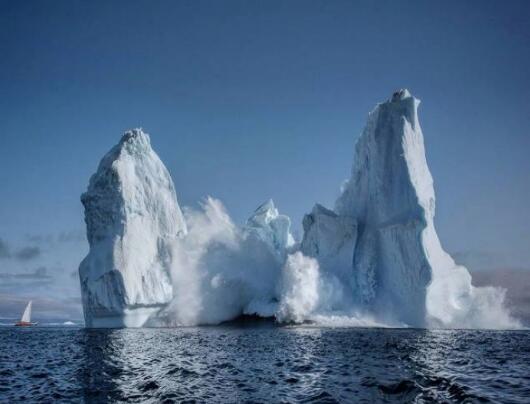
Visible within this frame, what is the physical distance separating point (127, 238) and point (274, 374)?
1314 inches

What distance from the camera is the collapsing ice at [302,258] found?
41812 mm

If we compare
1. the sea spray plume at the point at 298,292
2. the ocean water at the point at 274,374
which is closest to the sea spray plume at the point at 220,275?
the sea spray plume at the point at 298,292

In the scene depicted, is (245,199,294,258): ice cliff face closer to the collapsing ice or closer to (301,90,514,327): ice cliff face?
the collapsing ice

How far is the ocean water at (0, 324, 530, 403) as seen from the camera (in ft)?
→ 35.6

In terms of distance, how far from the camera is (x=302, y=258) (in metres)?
43.5

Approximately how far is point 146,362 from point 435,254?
1328 inches

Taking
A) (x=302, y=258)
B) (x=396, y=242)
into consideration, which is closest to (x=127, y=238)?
(x=302, y=258)

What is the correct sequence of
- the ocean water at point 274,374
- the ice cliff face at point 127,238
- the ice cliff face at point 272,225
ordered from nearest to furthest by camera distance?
1. the ocean water at point 274,374
2. the ice cliff face at point 127,238
3. the ice cliff face at point 272,225

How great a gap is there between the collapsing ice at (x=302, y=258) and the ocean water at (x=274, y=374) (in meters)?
20.1

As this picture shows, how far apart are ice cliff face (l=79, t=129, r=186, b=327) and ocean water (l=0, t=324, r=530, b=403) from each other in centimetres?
2140

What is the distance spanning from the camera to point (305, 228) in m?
48.9

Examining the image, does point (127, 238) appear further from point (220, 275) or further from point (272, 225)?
point (272, 225)

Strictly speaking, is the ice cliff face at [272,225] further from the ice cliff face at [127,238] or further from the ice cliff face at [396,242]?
the ice cliff face at [127,238]

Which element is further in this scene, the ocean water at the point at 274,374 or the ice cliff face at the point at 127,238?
the ice cliff face at the point at 127,238
